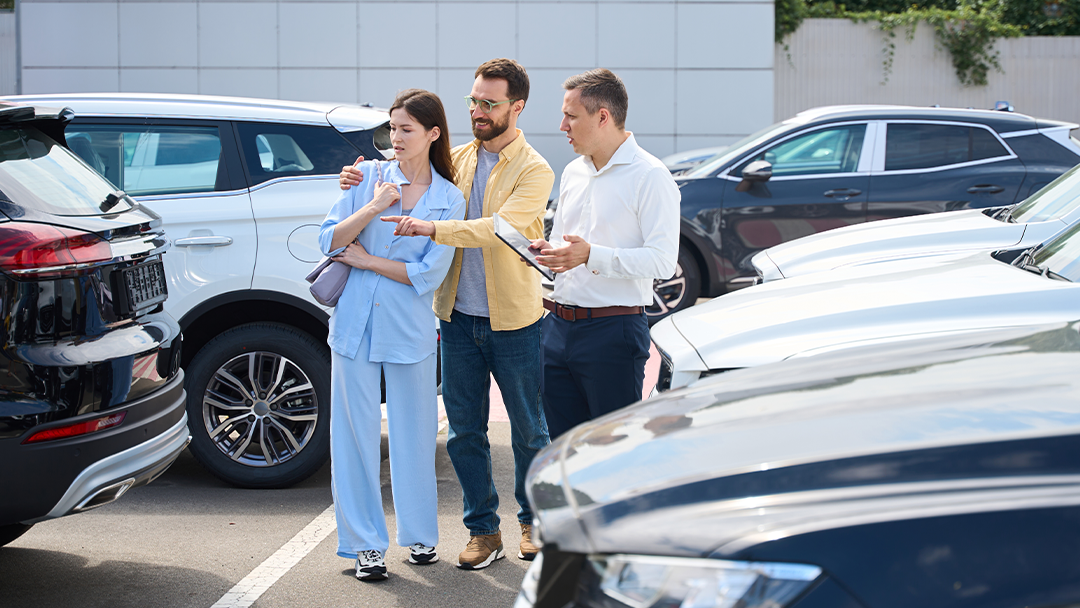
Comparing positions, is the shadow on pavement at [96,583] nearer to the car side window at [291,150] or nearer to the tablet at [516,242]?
the tablet at [516,242]

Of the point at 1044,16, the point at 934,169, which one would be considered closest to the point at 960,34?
the point at 1044,16

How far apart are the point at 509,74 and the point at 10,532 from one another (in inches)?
108

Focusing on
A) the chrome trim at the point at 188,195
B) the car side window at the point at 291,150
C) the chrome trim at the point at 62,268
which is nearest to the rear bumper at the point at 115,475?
the chrome trim at the point at 62,268

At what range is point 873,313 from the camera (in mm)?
3193

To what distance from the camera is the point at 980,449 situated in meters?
1.49

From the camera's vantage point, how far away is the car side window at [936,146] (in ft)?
29.4

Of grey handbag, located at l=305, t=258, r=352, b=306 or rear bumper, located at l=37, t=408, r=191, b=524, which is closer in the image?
rear bumper, located at l=37, t=408, r=191, b=524

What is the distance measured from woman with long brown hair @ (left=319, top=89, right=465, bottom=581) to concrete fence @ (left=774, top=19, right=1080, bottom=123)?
15.9 m

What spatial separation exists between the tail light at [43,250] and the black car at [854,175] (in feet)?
20.2

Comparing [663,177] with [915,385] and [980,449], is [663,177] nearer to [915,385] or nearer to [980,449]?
[915,385]

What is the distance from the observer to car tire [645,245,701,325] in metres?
9.18

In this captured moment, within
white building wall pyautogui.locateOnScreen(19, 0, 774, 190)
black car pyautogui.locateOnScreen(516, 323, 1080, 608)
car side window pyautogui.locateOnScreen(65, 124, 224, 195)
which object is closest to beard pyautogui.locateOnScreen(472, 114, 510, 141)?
car side window pyautogui.locateOnScreen(65, 124, 224, 195)

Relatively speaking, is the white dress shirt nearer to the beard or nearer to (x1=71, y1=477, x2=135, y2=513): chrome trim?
the beard

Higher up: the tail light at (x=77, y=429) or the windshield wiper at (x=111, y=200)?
the windshield wiper at (x=111, y=200)
